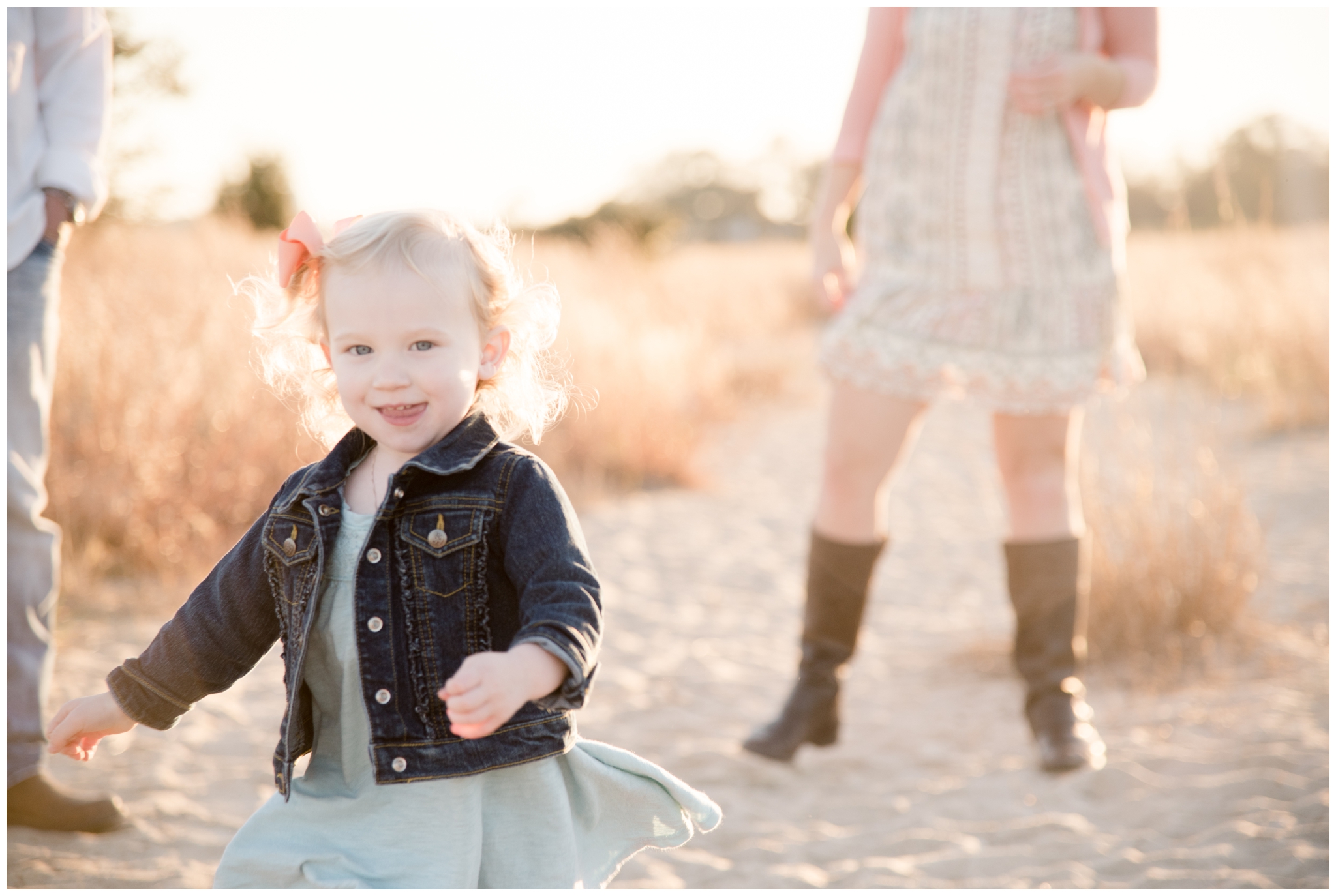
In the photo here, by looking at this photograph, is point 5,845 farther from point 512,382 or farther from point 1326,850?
point 1326,850

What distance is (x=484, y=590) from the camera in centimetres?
128

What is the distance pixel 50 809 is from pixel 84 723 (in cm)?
92

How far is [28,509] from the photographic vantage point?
6.67 feet

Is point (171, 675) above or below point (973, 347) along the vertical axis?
below

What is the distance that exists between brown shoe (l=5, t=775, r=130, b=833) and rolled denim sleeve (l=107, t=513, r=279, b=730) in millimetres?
905

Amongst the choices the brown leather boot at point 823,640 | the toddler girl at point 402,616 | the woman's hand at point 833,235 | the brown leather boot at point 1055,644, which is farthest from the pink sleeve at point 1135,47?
the toddler girl at point 402,616

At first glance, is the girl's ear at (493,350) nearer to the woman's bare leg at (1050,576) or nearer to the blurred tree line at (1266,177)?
the woman's bare leg at (1050,576)

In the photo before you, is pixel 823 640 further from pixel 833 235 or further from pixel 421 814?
pixel 421 814

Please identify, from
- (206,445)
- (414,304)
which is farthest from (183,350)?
(414,304)

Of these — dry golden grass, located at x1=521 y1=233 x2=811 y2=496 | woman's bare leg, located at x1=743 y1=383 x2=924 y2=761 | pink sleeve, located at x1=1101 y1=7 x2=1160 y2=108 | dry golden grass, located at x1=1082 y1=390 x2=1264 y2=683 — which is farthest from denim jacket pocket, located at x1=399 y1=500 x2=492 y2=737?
dry golden grass, located at x1=521 y1=233 x2=811 y2=496

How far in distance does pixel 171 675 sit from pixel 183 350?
10.3 ft

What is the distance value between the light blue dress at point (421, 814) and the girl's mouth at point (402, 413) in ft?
0.39

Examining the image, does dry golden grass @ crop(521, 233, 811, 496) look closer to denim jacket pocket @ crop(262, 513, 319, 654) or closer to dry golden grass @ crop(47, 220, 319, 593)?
dry golden grass @ crop(47, 220, 319, 593)

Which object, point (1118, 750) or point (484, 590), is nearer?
point (484, 590)
